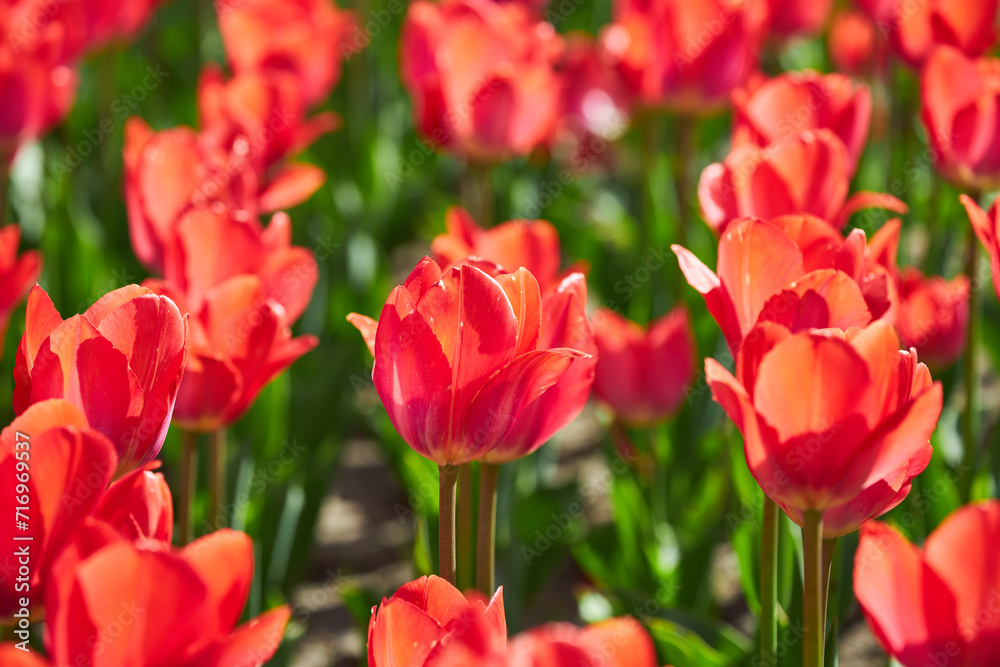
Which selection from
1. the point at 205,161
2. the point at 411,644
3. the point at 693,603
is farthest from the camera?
the point at 693,603

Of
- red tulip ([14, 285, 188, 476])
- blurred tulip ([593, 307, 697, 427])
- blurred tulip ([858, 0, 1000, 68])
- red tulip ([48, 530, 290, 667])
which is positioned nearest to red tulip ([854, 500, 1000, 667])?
red tulip ([48, 530, 290, 667])

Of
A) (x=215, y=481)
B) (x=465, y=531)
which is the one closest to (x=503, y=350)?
(x=465, y=531)

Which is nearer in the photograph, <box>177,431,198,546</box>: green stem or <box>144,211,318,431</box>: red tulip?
<box>144,211,318,431</box>: red tulip

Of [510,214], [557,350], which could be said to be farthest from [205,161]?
[510,214]

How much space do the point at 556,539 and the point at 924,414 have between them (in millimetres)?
954

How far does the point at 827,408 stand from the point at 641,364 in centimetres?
88

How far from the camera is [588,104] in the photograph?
98.2 inches

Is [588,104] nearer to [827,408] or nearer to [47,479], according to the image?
[827,408]

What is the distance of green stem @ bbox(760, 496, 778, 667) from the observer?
0.95 meters

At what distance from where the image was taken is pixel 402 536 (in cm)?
203

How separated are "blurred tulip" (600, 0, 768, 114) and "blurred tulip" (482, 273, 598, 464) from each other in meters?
1.08

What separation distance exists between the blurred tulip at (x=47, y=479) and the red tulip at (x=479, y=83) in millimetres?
1220

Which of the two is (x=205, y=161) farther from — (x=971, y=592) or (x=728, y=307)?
(x=971, y=592)

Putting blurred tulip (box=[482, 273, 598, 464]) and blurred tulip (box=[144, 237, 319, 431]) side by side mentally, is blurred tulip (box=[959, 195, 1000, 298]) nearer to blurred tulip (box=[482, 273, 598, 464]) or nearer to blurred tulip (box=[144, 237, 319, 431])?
blurred tulip (box=[482, 273, 598, 464])
